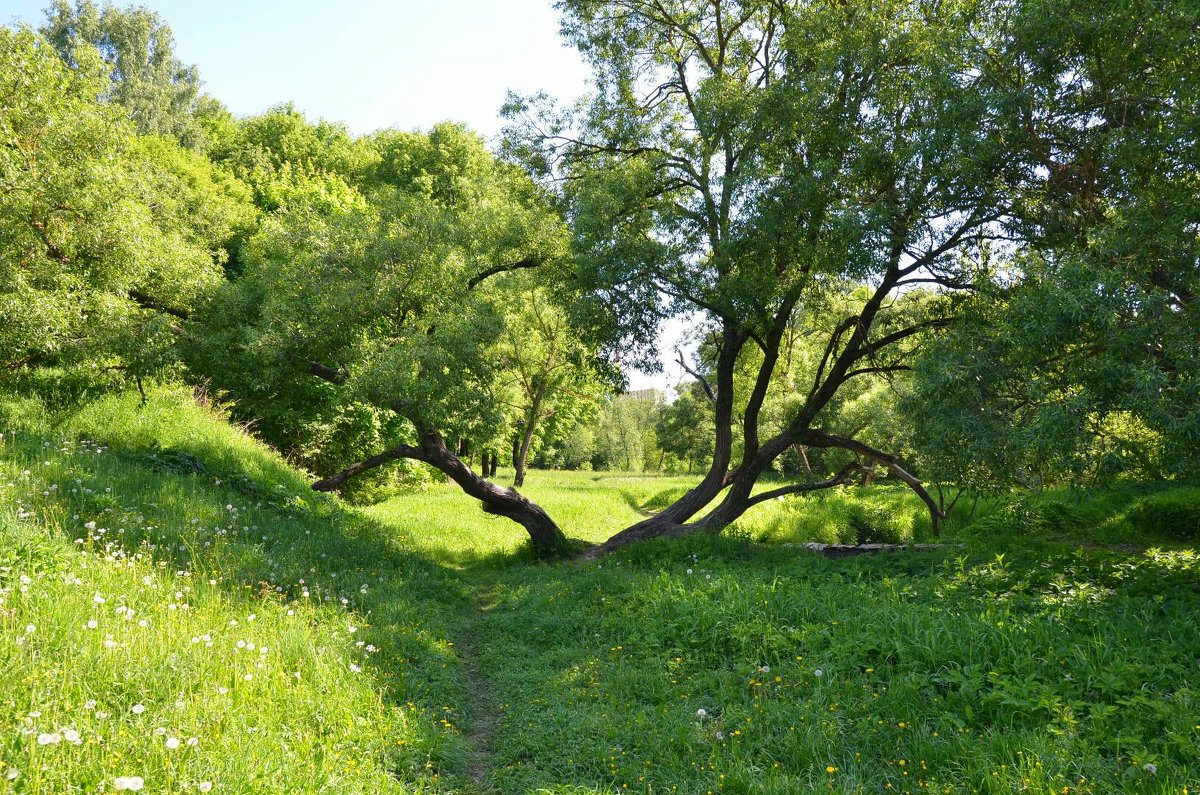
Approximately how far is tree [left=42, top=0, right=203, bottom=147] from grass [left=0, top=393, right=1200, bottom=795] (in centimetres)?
3931

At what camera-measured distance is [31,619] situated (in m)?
4.39

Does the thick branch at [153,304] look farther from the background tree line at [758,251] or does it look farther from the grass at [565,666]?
the grass at [565,666]

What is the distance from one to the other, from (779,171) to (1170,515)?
1168 cm

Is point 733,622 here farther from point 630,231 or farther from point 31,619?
point 630,231

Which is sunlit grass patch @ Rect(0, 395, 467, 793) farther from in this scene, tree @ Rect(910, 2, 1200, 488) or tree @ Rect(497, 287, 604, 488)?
tree @ Rect(497, 287, 604, 488)

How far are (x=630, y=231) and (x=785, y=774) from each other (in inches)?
417

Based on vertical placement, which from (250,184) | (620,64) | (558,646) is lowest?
(558,646)

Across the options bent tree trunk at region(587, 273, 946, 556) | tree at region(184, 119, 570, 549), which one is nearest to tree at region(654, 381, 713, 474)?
bent tree trunk at region(587, 273, 946, 556)

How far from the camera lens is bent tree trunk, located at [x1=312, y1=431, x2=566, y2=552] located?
13.9 meters

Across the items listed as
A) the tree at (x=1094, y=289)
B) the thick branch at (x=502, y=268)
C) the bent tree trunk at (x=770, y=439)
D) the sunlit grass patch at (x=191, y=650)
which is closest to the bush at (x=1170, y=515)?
the bent tree trunk at (x=770, y=439)

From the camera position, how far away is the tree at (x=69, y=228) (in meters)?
10.8

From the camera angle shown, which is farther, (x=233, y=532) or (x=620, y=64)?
(x=620, y=64)

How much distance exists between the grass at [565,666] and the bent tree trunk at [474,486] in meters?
3.53

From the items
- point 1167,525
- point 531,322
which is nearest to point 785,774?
point 1167,525
